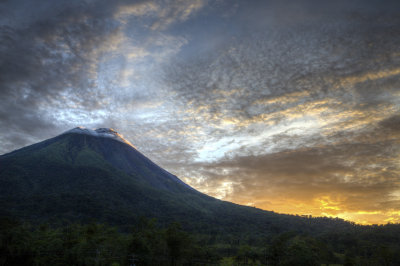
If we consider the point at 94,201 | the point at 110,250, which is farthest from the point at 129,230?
the point at 110,250

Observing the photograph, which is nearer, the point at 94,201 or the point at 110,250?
the point at 110,250

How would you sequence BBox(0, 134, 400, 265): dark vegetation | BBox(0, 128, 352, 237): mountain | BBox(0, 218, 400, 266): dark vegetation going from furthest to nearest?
BBox(0, 128, 352, 237): mountain < BBox(0, 134, 400, 265): dark vegetation < BBox(0, 218, 400, 266): dark vegetation

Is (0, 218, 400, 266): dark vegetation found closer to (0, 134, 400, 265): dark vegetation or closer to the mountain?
(0, 134, 400, 265): dark vegetation

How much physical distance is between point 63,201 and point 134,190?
46080 mm

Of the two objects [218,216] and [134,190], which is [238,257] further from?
[134,190]

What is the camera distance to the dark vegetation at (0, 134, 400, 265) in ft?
144

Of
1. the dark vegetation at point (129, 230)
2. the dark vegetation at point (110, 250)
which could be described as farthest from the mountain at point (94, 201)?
the dark vegetation at point (110, 250)

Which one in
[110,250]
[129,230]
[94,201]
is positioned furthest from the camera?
[94,201]

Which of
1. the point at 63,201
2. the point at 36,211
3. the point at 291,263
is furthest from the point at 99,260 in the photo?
the point at 63,201

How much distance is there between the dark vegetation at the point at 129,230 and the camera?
144ft

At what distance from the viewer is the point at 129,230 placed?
95.9 meters

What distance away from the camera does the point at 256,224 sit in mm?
141125

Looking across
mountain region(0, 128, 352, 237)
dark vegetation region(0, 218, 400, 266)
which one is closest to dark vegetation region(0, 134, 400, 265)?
dark vegetation region(0, 218, 400, 266)

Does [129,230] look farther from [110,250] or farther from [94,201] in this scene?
[110,250]
